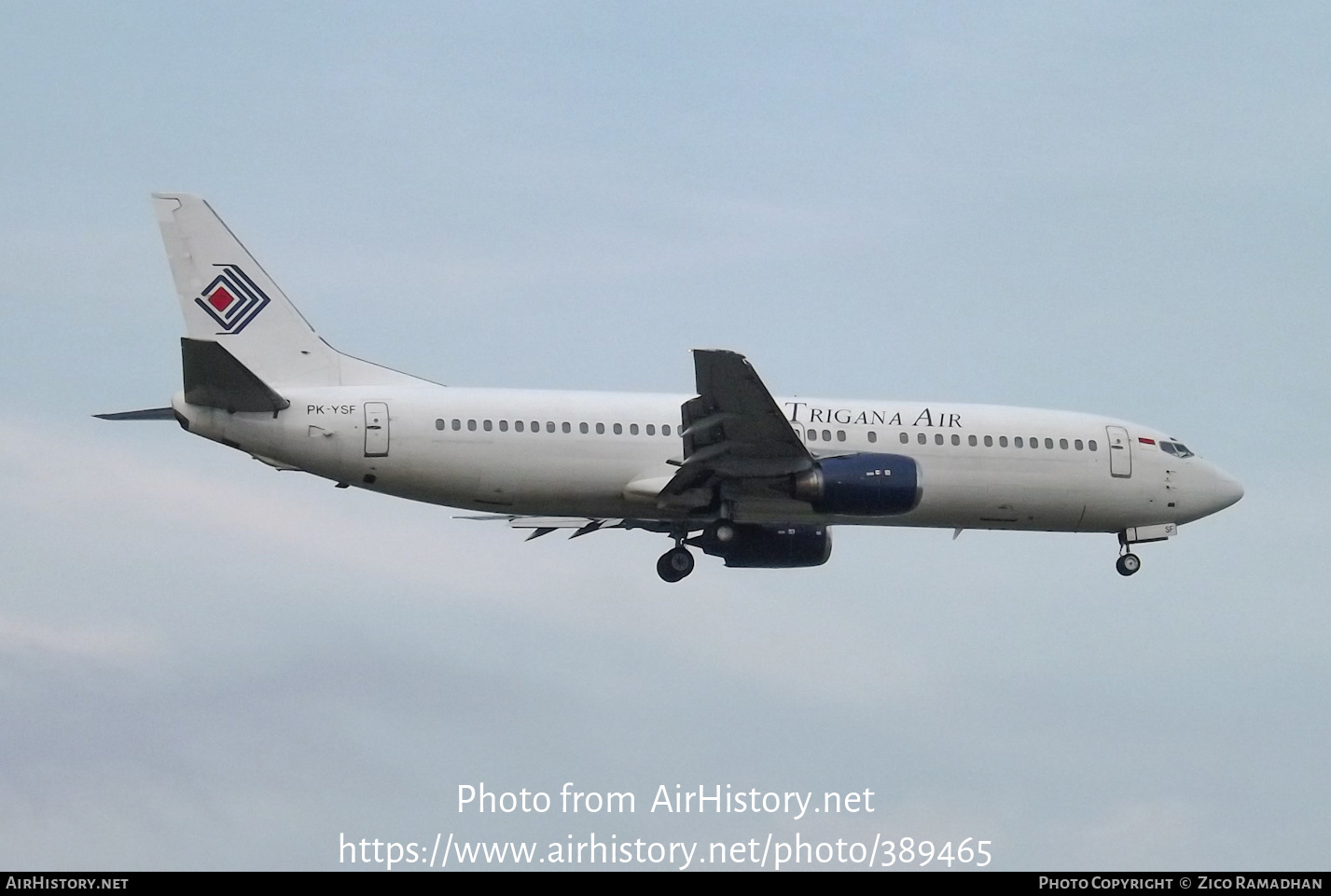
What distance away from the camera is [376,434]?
40188mm

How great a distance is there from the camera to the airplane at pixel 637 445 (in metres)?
40.0

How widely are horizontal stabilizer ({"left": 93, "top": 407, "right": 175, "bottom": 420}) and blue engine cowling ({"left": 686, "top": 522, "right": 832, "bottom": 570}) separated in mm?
12018

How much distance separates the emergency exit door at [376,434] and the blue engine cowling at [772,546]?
27.3 ft

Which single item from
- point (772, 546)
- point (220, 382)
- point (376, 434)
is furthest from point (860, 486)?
point (220, 382)

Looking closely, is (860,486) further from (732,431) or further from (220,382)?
(220,382)

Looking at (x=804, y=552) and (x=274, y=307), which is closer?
(x=274, y=307)

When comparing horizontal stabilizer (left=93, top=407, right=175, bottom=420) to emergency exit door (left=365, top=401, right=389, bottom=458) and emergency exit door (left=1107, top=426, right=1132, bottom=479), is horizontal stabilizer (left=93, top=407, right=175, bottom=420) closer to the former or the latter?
emergency exit door (left=365, top=401, right=389, bottom=458)

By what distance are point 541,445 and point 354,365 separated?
14.7ft

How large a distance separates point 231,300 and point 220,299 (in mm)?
230

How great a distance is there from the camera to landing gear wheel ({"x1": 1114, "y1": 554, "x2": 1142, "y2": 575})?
46.3 meters

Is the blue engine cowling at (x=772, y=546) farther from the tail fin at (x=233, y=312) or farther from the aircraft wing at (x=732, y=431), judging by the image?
the tail fin at (x=233, y=312)
